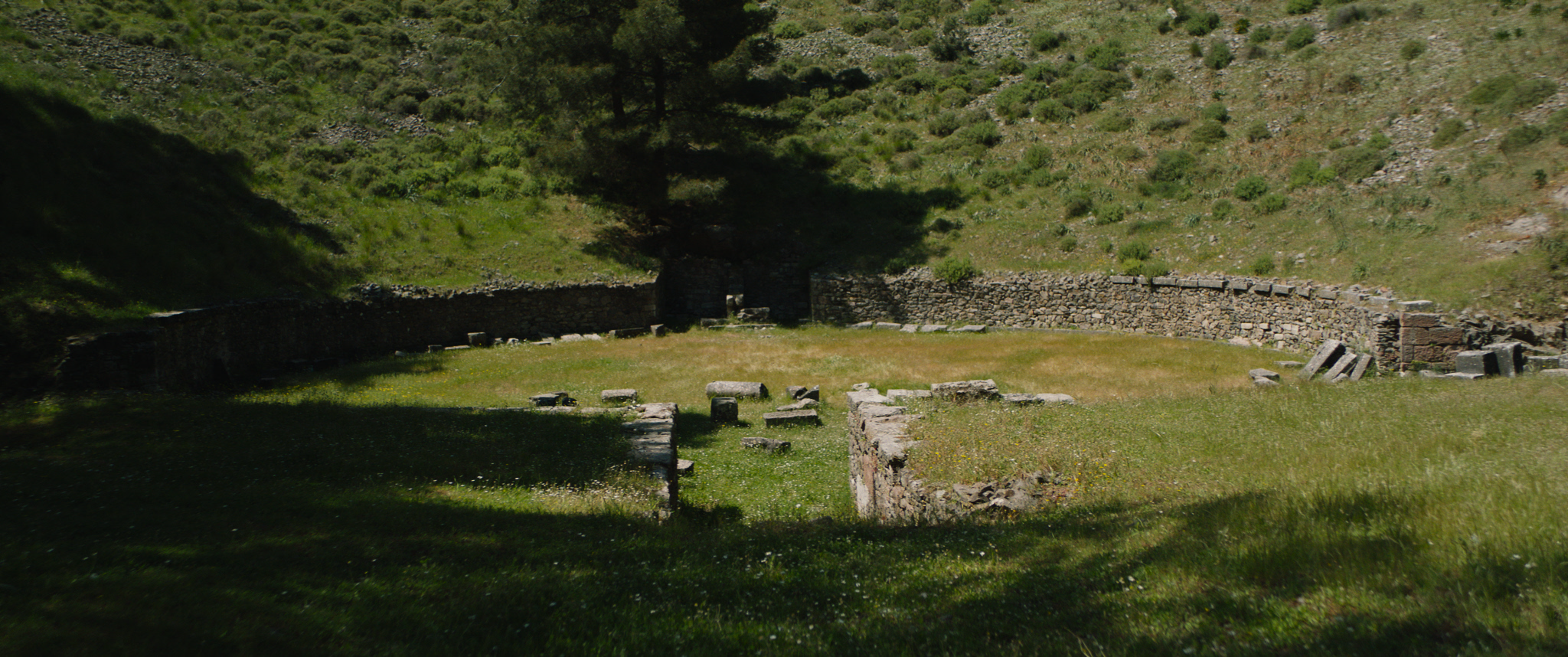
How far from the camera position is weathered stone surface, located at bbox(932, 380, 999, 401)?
50.5 feet

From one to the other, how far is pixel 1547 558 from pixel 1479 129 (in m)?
29.0

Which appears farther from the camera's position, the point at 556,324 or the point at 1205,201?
the point at 1205,201

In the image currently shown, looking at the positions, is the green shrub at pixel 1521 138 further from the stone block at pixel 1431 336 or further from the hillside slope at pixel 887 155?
the stone block at pixel 1431 336

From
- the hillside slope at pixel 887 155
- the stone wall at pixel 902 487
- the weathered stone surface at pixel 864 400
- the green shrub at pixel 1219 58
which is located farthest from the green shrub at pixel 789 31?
the stone wall at pixel 902 487

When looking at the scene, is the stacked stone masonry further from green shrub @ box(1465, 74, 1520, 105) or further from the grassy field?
green shrub @ box(1465, 74, 1520, 105)

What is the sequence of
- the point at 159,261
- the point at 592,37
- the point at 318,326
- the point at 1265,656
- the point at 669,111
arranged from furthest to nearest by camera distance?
the point at 669,111, the point at 592,37, the point at 318,326, the point at 159,261, the point at 1265,656

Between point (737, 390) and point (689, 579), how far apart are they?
1254cm

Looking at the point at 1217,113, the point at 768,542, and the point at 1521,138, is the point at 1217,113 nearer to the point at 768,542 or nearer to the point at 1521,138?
the point at 1521,138

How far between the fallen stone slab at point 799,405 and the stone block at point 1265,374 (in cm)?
984

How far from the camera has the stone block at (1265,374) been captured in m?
17.2

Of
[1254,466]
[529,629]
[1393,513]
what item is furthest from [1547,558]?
[529,629]

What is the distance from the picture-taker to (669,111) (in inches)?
1208

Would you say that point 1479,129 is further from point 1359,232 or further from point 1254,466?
point 1254,466

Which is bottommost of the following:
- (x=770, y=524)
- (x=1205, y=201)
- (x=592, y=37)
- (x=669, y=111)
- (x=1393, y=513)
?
(x=770, y=524)
